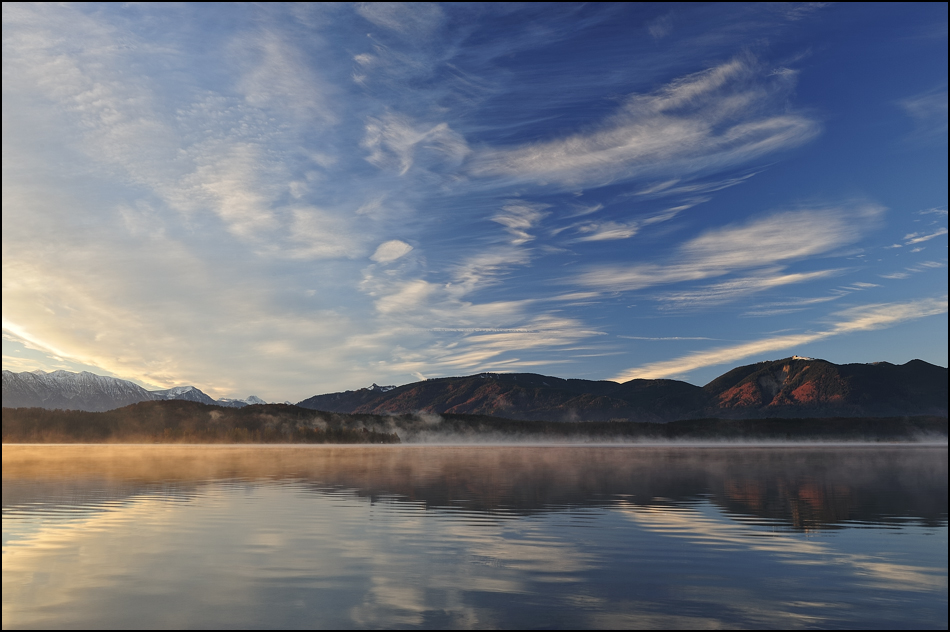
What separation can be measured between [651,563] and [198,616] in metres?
15.3

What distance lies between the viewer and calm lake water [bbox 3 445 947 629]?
16578mm

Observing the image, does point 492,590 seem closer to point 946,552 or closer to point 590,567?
point 590,567

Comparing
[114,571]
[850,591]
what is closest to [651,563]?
[850,591]

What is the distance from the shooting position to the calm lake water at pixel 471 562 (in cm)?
1658

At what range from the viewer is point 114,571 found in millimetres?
21469

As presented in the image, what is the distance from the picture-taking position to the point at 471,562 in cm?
2291

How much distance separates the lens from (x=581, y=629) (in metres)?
15.0

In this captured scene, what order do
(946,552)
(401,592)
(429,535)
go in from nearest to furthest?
(401,592), (946,552), (429,535)

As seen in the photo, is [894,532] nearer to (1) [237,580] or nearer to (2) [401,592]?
(2) [401,592]

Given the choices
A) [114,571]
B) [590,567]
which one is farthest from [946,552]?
[114,571]

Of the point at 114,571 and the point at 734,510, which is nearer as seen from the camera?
the point at 114,571

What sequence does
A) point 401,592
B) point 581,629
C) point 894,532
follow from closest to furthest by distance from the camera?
point 581,629, point 401,592, point 894,532

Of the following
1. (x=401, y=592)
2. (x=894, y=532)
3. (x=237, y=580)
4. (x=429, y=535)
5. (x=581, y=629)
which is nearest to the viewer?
(x=581, y=629)

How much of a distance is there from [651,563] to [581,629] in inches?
358
